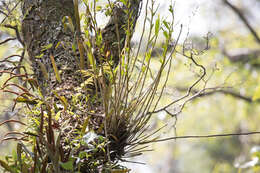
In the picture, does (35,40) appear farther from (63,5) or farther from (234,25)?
(234,25)

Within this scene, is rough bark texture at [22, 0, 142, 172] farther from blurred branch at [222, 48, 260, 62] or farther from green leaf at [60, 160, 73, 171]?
blurred branch at [222, 48, 260, 62]

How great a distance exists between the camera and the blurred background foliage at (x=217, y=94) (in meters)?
1.02

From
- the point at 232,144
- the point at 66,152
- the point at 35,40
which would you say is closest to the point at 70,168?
the point at 66,152

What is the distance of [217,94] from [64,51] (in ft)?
16.3

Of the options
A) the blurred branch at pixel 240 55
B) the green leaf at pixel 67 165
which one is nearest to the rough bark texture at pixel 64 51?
the green leaf at pixel 67 165

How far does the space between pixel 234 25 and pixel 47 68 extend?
664 centimetres

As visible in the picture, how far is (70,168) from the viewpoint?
0.65 metres

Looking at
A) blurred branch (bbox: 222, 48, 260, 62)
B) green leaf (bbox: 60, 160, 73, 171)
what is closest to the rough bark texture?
Result: green leaf (bbox: 60, 160, 73, 171)

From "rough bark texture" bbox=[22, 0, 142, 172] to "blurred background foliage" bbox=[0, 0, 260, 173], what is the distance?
0.39 feet

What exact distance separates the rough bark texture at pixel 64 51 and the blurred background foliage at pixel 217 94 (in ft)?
0.39

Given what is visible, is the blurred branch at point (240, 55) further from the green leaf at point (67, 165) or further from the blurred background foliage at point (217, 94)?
the green leaf at point (67, 165)

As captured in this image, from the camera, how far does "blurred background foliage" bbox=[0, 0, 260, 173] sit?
3.34 ft

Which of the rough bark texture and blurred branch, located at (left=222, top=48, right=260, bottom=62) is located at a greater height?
blurred branch, located at (left=222, top=48, right=260, bottom=62)

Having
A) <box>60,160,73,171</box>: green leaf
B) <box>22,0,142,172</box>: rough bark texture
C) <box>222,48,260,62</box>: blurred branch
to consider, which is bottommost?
<box>60,160,73,171</box>: green leaf
